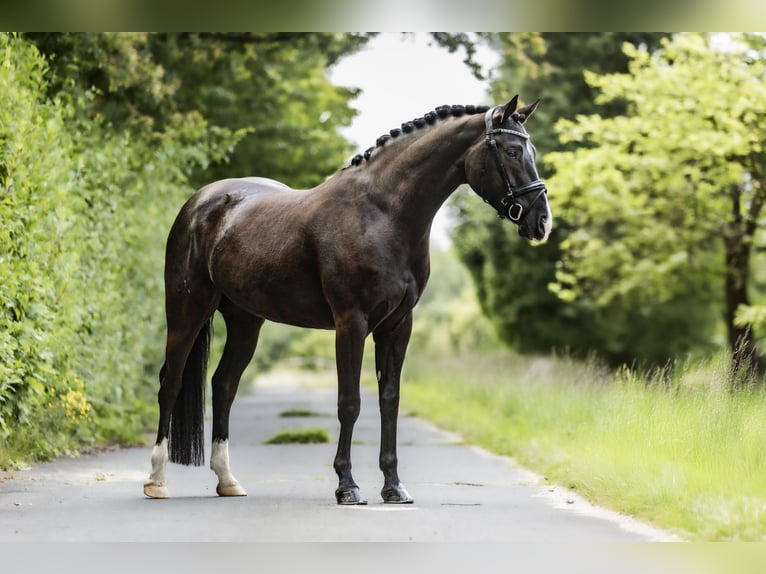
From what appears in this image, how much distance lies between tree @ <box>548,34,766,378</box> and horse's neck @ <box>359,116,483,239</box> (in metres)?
6.81

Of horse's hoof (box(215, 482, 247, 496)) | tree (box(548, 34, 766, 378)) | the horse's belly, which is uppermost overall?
tree (box(548, 34, 766, 378))

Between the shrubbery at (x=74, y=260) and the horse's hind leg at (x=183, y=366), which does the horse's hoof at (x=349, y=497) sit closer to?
the horse's hind leg at (x=183, y=366)

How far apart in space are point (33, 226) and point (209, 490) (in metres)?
2.33

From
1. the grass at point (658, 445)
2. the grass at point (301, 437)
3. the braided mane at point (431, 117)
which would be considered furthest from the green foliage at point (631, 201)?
the braided mane at point (431, 117)

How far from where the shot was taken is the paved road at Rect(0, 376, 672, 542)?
5.73 metres

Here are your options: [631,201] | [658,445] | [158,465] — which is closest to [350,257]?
[158,465]

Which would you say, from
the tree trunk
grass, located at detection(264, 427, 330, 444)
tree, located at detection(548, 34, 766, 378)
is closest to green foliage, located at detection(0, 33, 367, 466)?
grass, located at detection(264, 427, 330, 444)

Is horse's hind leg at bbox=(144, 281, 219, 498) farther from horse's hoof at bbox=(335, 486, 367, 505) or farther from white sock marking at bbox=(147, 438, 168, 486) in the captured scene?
horse's hoof at bbox=(335, 486, 367, 505)

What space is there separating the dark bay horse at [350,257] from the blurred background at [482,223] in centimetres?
130

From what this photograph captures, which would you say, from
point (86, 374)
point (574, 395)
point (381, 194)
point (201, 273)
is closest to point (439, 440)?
point (574, 395)

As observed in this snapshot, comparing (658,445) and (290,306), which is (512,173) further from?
(658,445)

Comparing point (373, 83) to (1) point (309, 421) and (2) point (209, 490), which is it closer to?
(1) point (309, 421)

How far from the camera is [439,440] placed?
1169 centimetres

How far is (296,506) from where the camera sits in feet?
21.8
